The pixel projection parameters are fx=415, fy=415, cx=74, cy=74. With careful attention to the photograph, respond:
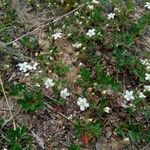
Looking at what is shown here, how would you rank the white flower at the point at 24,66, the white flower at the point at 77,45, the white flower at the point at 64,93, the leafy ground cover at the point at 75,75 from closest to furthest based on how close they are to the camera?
the leafy ground cover at the point at 75,75, the white flower at the point at 64,93, the white flower at the point at 24,66, the white flower at the point at 77,45

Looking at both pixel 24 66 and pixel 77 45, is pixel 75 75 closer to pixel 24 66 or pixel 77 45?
pixel 77 45

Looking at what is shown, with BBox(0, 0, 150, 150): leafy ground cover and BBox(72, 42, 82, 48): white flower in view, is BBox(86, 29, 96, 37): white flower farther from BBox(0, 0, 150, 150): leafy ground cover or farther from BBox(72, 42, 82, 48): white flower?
BBox(72, 42, 82, 48): white flower

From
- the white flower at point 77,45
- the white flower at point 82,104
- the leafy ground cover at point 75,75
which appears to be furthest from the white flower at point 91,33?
the white flower at point 82,104

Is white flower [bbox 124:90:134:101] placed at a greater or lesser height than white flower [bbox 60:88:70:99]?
lesser

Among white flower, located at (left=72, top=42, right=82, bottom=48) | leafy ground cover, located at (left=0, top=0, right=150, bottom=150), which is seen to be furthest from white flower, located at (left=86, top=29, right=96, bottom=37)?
white flower, located at (left=72, top=42, right=82, bottom=48)

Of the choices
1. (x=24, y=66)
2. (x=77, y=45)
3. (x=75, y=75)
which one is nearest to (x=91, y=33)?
(x=77, y=45)

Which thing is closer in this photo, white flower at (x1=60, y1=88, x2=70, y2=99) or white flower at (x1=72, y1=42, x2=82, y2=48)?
white flower at (x1=60, y1=88, x2=70, y2=99)

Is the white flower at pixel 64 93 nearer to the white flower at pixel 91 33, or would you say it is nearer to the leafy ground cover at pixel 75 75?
the leafy ground cover at pixel 75 75

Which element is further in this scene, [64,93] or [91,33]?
[91,33]
